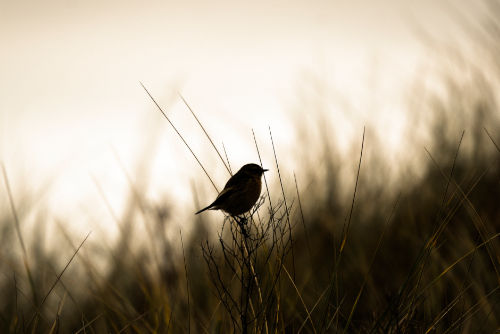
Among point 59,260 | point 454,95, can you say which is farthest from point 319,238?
point 59,260

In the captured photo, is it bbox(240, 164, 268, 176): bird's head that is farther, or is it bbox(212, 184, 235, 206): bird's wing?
bbox(240, 164, 268, 176): bird's head

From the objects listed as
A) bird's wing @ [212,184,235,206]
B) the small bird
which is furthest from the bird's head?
bird's wing @ [212,184,235,206]

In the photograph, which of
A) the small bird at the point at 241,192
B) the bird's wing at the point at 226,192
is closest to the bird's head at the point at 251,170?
the small bird at the point at 241,192

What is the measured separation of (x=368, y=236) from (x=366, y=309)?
2.69 ft

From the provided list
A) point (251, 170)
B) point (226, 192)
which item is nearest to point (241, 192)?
point (226, 192)

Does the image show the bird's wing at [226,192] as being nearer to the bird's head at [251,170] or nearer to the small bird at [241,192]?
the small bird at [241,192]

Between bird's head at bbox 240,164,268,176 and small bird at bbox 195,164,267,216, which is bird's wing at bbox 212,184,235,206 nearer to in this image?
small bird at bbox 195,164,267,216

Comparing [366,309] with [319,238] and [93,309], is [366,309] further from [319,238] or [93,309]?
[93,309]

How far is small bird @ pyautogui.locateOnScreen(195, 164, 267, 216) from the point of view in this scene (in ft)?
8.50

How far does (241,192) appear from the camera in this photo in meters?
2.65

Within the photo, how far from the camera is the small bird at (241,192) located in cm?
259

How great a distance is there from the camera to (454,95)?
4148 mm

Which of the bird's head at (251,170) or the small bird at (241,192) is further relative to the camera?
the bird's head at (251,170)

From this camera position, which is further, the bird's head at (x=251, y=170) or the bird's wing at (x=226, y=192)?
the bird's head at (x=251, y=170)
